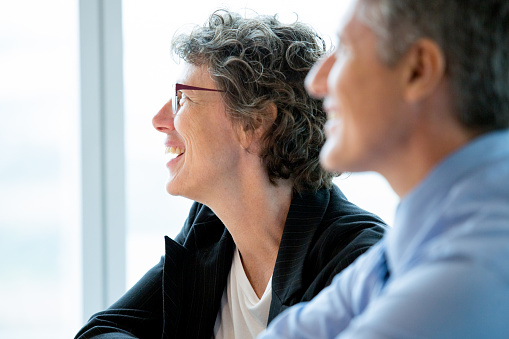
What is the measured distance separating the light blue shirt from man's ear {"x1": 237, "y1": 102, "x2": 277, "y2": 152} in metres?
1.05

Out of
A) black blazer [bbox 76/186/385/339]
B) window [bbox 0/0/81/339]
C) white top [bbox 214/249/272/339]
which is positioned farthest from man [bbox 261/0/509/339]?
window [bbox 0/0/81/339]

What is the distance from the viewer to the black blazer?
1.55 meters

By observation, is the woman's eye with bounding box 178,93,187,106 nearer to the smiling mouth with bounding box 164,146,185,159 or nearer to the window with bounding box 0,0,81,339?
the smiling mouth with bounding box 164,146,185,159

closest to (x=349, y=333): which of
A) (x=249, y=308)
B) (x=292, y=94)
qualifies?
(x=249, y=308)

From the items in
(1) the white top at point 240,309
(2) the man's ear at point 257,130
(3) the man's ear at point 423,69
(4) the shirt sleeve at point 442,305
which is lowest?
(1) the white top at point 240,309

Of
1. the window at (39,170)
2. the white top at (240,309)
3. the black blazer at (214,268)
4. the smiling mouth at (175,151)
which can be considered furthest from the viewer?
the window at (39,170)

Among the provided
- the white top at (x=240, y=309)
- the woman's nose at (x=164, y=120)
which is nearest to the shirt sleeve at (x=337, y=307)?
the white top at (x=240, y=309)

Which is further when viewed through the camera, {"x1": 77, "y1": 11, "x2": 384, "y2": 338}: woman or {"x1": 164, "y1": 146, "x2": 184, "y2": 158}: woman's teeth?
{"x1": 164, "y1": 146, "x2": 184, "y2": 158}: woman's teeth

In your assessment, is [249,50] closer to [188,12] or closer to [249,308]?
[249,308]

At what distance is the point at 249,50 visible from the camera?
72.4 inches

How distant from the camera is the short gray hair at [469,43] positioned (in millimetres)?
739

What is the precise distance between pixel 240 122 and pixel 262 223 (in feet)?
0.98

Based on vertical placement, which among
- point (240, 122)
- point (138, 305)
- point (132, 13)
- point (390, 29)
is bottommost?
point (138, 305)

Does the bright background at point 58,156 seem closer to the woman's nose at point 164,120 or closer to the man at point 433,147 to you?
the woman's nose at point 164,120
